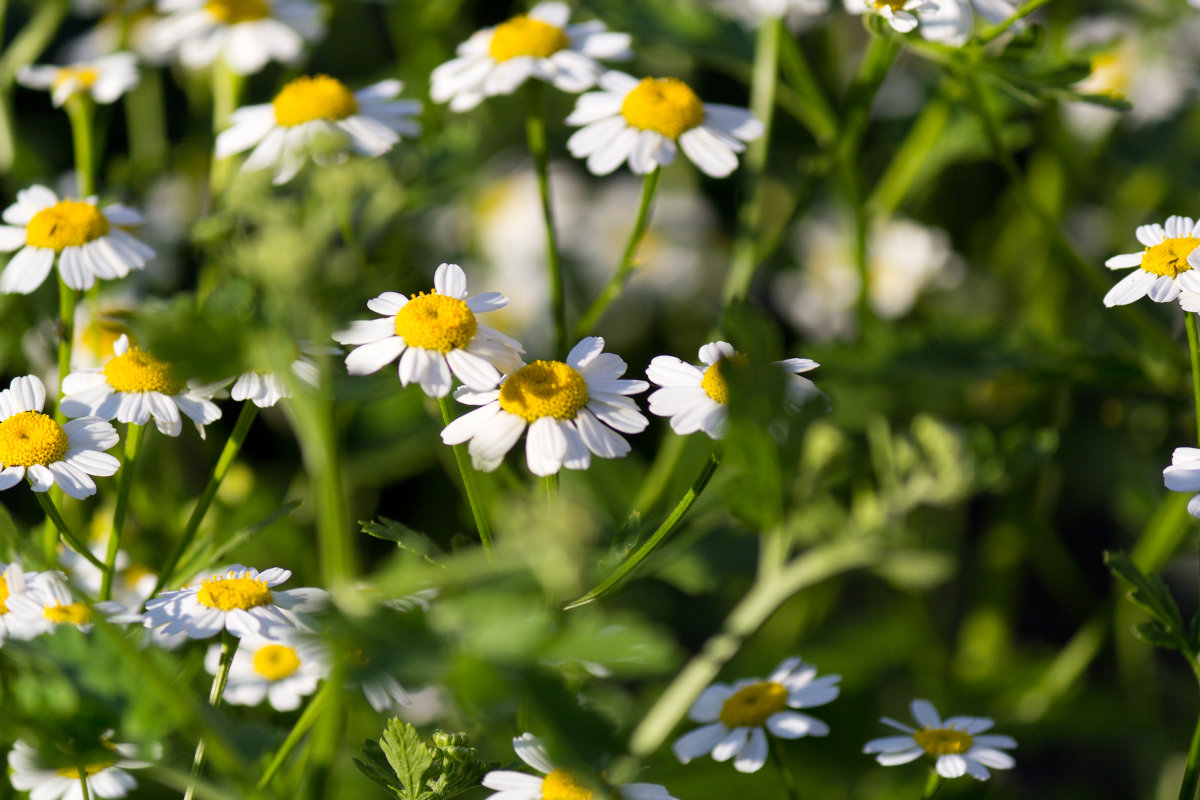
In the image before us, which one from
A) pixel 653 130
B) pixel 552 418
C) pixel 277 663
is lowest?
pixel 277 663

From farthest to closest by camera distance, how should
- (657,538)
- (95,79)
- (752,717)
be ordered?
1. (95,79)
2. (752,717)
3. (657,538)

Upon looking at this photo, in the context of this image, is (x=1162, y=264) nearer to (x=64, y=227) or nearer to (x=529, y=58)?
(x=529, y=58)

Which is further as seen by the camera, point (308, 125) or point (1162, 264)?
point (308, 125)

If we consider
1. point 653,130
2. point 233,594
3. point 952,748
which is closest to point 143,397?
point 233,594

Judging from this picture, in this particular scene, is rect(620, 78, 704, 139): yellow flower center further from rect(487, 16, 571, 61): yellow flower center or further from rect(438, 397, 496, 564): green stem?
rect(438, 397, 496, 564): green stem

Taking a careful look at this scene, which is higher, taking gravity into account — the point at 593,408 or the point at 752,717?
the point at 593,408

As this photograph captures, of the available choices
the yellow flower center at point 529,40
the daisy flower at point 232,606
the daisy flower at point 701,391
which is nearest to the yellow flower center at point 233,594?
the daisy flower at point 232,606

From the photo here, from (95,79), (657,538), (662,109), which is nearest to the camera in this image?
(657,538)
